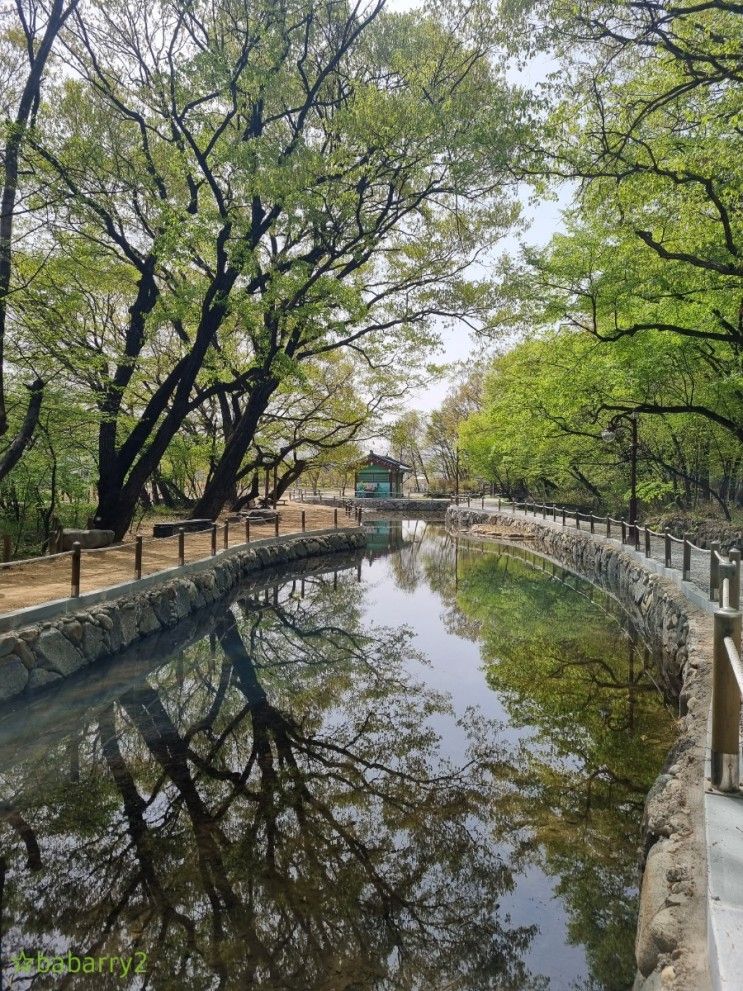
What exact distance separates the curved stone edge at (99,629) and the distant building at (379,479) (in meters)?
34.8

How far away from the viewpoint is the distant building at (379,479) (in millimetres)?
49406

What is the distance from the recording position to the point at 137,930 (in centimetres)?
338

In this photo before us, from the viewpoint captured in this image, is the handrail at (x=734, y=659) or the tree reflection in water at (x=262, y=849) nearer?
the handrail at (x=734, y=659)

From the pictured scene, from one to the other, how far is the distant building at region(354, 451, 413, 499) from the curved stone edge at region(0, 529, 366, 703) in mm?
34769

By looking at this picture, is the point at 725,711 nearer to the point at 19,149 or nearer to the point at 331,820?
the point at 331,820

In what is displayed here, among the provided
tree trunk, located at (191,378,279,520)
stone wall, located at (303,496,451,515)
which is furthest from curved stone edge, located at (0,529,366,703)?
stone wall, located at (303,496,451,515)

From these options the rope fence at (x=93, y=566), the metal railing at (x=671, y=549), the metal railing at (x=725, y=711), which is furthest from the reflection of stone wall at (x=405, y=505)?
the metal railing at (x=725, y=711)

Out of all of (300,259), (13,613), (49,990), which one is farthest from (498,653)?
(300,259)

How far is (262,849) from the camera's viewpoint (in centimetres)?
418

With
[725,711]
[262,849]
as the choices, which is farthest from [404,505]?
[725,711]

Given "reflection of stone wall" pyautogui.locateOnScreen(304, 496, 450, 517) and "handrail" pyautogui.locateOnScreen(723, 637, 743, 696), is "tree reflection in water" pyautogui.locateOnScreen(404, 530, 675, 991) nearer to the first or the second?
"handrail" pyautogui.locateOnScreen(723, 637, 743, 696)

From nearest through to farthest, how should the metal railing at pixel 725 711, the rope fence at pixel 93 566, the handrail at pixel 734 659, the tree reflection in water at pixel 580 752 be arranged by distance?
the handrail at pixel 734 659 < the metal railing at pixel 725 711 < the tree reflection in water at pixel 580 752 < the rope fence at pixel 93 566

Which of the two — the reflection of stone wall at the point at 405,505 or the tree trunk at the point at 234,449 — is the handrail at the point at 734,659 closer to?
the tree trunk at the point at 234,449

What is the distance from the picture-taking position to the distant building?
1945 inches
